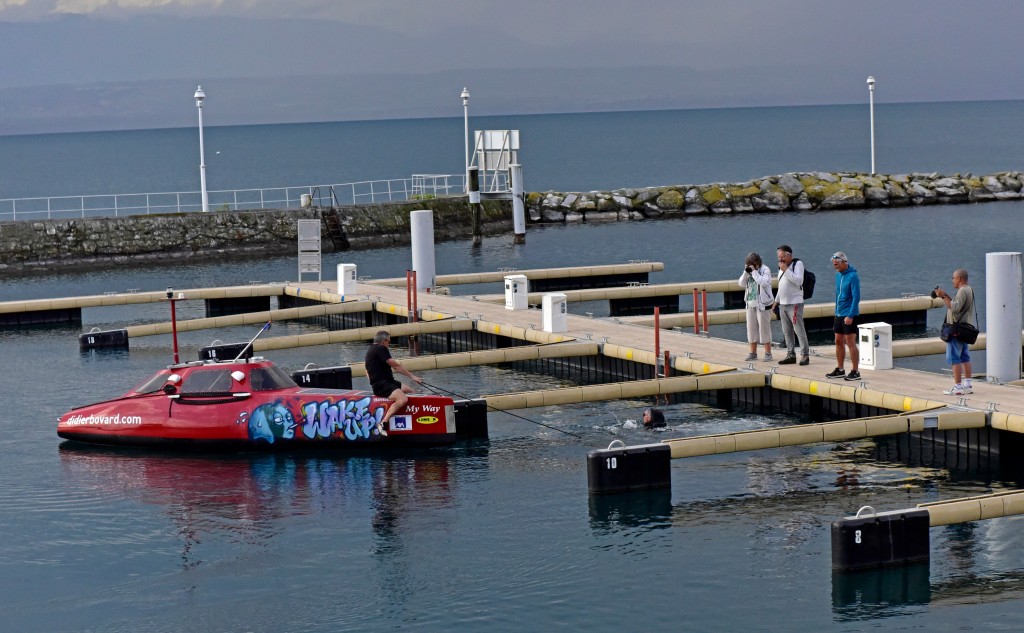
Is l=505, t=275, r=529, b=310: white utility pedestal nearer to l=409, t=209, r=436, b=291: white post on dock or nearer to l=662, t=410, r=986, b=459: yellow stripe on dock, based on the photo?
l=409, t=209, r=436, b=291: white post on dock

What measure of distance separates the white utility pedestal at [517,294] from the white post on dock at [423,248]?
4378mm

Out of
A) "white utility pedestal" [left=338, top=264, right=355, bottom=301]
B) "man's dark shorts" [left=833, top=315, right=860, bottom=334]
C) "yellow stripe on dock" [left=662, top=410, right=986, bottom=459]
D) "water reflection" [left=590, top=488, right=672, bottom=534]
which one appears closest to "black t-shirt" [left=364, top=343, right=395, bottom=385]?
"water reflection" [left=590, top=488, right=672, bottom=534]

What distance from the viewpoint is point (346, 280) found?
119ft

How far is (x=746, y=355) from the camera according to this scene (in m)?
25.2

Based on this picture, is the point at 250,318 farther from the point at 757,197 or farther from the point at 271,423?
the point at 757,197

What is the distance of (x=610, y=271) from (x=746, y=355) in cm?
1720

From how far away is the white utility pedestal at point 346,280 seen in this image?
3612 centimetres

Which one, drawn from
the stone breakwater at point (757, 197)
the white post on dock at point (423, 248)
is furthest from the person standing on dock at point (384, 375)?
the stone breakwater at point (757, 197)

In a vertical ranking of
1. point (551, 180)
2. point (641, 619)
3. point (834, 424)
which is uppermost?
point (551, 180)

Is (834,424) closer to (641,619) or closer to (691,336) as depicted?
(641,619)

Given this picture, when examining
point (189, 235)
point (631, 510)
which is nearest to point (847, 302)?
point (631, 510)

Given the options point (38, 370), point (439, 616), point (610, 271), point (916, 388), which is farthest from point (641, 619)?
point (610, 271)

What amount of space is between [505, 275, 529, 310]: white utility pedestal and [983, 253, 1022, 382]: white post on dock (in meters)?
12.6

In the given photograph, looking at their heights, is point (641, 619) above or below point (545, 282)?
below
